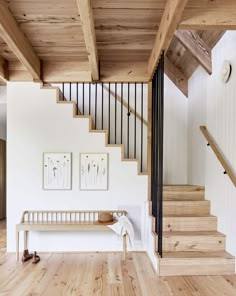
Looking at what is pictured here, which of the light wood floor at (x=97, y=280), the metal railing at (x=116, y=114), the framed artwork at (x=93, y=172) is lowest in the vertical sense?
the light wood floor at (x=97, y=280)

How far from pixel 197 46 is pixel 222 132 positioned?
4.55 ft

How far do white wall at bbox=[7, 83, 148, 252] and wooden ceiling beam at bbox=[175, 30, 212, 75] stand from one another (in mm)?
1845

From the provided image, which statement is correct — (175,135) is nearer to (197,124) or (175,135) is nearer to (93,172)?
(197,124)

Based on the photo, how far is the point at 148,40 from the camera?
11.2ft

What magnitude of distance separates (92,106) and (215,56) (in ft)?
7.63

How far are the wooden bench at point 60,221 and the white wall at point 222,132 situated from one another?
4.42ft

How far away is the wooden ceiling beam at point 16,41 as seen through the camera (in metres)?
2.63

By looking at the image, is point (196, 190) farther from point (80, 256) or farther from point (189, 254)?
point (80, 256)

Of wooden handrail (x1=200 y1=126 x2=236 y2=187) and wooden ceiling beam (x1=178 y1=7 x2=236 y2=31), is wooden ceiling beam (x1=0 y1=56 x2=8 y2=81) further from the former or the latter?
wooden handrail (x1=200 y1=126 x2=236 y2=187)

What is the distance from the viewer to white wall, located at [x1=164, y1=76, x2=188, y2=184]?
532 centimetres

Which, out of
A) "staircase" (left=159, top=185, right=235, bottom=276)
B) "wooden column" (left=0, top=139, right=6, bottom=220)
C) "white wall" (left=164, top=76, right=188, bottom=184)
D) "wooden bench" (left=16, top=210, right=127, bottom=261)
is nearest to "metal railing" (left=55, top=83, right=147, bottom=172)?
"white wall" (left=164, top=76, right=188, bottom=184)

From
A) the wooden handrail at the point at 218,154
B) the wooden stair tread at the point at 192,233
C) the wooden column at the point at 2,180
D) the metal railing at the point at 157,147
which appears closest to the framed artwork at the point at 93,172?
the metal railing at the point at 157,147

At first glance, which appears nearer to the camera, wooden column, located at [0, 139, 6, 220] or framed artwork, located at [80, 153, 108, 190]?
framed artwork, located at [80, 153, 108, 190]

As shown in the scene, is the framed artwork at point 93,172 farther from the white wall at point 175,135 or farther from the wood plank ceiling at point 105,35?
the white wall at point 175,135
